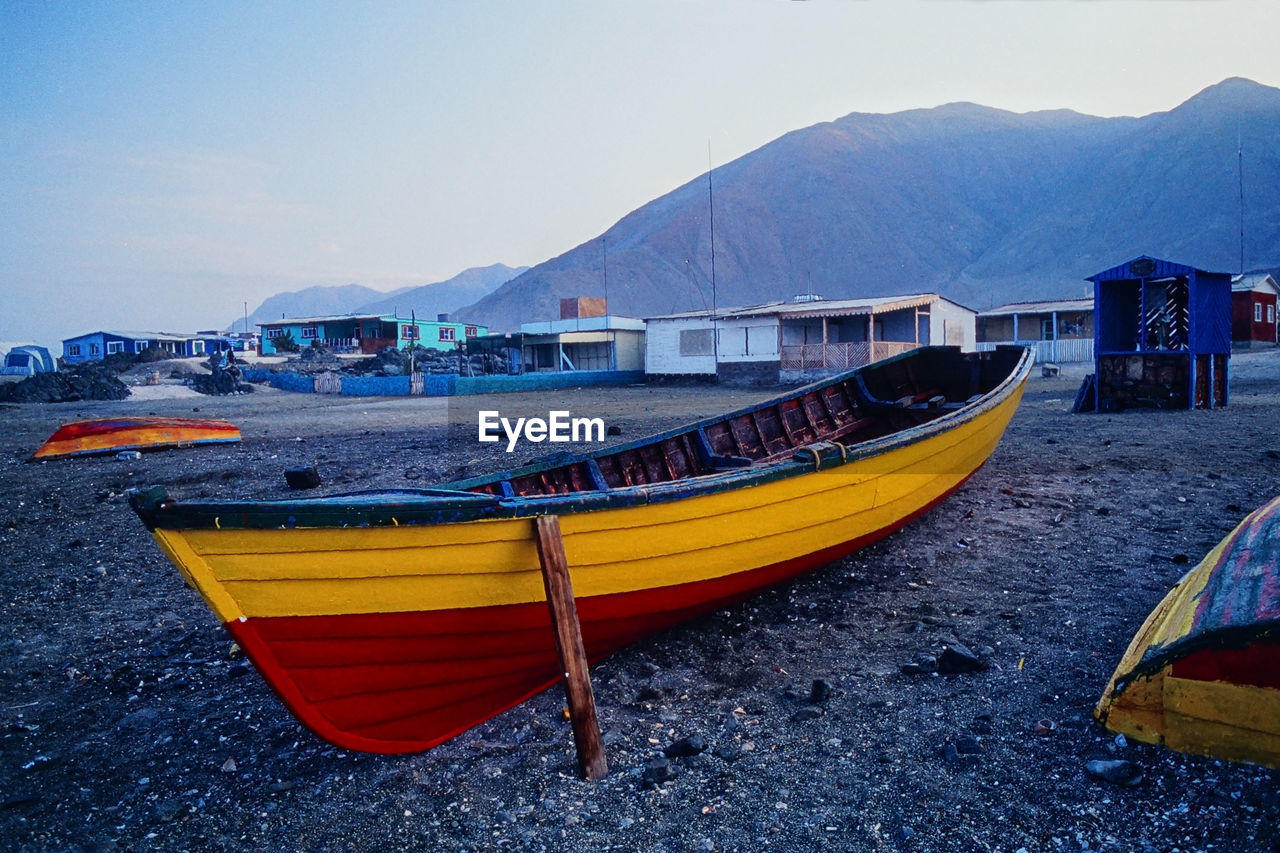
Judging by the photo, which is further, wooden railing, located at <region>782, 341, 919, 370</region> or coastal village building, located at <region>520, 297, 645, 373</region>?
coastal village building, located at <region>520, 297, 645, 373</region>

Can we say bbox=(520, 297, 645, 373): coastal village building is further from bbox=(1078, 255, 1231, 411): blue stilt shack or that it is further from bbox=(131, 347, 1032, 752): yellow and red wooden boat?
bbox=(131, 347, 1032, 752): yellow and red wooden boat

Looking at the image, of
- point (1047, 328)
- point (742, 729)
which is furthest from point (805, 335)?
point (742, 729)

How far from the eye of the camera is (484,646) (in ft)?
13.7

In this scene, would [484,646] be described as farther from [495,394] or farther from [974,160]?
[974,160]

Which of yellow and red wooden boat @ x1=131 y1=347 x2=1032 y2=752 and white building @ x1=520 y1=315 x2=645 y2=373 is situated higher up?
white building @ x1=520 y1=315 x2=645 y2=373

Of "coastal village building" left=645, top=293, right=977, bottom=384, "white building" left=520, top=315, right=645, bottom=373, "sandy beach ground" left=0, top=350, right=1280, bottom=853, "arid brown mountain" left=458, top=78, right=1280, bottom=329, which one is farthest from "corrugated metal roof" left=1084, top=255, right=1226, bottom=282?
"arid brown mountain" left=458, top=78, right=1280, bottom=329

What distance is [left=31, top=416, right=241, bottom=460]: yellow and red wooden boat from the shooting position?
13562mm

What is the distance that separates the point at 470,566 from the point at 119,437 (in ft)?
42.9

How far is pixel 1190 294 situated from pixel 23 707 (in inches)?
698

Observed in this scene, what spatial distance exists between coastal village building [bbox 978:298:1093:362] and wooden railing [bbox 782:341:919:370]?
35.6 ft

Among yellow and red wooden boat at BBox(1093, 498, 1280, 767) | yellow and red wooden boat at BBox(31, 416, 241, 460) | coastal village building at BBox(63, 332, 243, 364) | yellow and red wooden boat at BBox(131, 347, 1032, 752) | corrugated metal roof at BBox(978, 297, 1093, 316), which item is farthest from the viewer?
coastal village building at BBox(63, 332, 243, 364)

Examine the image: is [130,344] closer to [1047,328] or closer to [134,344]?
[134,344]

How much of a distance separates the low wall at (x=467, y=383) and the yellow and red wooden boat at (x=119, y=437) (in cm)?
1624

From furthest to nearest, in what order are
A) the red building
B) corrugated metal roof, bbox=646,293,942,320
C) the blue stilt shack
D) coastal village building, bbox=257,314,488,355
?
coastal village building, bbox=257,314,488,355, the red building, corrugated metal roof, bbox=646,293,942,320, the blue stilt shack
